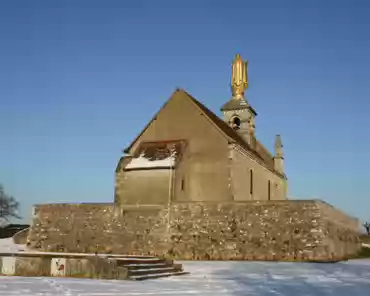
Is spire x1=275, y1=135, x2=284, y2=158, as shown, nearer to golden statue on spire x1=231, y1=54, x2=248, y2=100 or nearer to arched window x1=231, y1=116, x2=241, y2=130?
arched window x1=231, y1=116, x2=241, y2=130

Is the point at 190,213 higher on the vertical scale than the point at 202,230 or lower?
higher

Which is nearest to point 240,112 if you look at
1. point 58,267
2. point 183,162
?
point 183,162

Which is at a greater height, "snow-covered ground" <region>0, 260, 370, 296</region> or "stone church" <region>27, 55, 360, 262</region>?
"stone church" <region>27, 55, 360, 262</region>

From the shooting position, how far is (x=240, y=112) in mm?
48062

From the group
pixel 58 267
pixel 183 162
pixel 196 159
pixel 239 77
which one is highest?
pixel 239 77

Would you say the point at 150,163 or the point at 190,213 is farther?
the point at 150,163

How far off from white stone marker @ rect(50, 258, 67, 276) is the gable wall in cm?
1427

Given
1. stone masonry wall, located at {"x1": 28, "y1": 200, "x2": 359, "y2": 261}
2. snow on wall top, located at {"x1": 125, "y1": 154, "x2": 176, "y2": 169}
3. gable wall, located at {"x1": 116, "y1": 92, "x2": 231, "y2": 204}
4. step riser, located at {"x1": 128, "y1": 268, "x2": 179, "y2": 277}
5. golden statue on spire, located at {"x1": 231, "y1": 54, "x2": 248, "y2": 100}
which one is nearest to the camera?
step riser, located at {"x1": 128, "y1": 268, "x2": 179, "y2": 277}

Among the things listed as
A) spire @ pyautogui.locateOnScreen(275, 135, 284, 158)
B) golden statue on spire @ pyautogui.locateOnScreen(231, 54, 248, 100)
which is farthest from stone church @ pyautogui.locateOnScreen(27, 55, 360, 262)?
golden statue on spire @ pyautogui.locateOnScreen(231, 54, 248, 100)

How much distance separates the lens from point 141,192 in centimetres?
2942

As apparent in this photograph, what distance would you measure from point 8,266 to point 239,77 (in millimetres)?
41304

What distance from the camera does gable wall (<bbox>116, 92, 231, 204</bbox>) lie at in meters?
30.2

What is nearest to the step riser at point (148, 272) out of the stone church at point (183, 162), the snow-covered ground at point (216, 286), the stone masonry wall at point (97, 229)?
the snow-covered ground at point (216, 286)

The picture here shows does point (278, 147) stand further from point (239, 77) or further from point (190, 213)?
point (190, 213)
